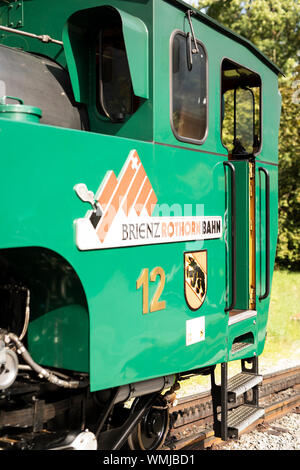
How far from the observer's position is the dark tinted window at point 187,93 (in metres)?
3.66

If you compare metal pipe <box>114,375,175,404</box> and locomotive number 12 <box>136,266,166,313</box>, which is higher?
locomotive number 12 <box>136,266,166,313</box>

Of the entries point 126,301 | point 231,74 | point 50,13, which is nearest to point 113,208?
point 126,301

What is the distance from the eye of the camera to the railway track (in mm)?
5090

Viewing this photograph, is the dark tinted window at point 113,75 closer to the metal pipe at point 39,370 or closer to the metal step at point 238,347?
the metal pipe at point 39,370

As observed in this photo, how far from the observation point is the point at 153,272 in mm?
3363

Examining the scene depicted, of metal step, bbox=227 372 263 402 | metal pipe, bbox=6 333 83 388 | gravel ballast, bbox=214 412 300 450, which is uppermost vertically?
metal pipe, bbox=6 333 83 388

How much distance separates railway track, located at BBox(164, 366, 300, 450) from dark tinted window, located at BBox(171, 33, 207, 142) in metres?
2.61

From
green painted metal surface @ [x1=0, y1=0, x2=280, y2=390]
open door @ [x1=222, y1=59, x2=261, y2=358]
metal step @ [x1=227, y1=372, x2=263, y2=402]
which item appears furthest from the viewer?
metal step @ [x1=227, y1=372, x2=263, y2=402]

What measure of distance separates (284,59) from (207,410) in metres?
20.2

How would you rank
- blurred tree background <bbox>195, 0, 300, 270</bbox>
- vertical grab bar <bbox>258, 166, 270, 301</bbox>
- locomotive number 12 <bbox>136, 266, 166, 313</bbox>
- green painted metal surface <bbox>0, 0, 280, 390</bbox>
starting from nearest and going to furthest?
1. green painted metal surface <bbox>0, 0, 280, 390</bbox>
2. locomotive number 12 <bbox>136, 266, 166, 313</bbox>
3. vertical grab bar <bbox>258, 166, 270, 301</bbox>
4. blurred tree background <bbox>195, 0, 300, 270</bbox>

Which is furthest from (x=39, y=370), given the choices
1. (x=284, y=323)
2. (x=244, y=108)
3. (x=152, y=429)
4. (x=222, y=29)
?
(x=284, y=323)

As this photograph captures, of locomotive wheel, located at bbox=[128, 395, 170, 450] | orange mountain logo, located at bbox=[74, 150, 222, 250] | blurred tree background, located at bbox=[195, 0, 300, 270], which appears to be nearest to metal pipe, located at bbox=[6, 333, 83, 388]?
orange mountain logo, located at bbox=[74, 150, 222, 250]

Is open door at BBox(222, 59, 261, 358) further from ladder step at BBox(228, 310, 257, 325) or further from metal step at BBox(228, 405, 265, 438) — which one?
metal step at BBox(228, 405, 265, 438)

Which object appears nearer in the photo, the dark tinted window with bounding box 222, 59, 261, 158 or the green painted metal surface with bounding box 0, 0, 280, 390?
the green painted metal surface with bounding box 0, 0, 280, 390
